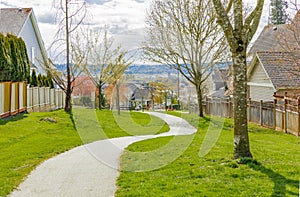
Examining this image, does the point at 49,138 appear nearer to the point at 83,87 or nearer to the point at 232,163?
the point at 232,163

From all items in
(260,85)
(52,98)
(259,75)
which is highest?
(259,75)

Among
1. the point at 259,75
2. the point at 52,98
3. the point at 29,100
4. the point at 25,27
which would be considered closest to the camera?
the point at 29,100

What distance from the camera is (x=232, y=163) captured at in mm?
8070

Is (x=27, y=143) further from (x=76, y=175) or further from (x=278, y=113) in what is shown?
(x=278, y=113)

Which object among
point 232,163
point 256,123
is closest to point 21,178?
point 232,163

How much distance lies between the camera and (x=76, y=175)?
866 cm

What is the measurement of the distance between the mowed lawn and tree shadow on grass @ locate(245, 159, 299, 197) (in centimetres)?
460

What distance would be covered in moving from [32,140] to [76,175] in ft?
17.8

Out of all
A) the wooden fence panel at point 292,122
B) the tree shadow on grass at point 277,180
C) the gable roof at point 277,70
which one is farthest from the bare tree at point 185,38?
the tree shadow on grass at point 277,180

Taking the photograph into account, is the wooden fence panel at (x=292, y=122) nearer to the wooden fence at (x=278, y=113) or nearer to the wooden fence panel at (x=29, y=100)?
the wooden fence at (x=278, y=113)

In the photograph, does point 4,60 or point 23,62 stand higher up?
point 23,62

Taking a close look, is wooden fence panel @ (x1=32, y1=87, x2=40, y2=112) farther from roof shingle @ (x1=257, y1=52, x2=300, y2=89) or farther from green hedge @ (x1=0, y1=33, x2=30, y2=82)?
roof shingle @ (x1=257, y1=52, x2=300, y2=89)

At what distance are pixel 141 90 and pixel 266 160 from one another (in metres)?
52.0

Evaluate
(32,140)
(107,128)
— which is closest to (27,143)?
(32,140)
